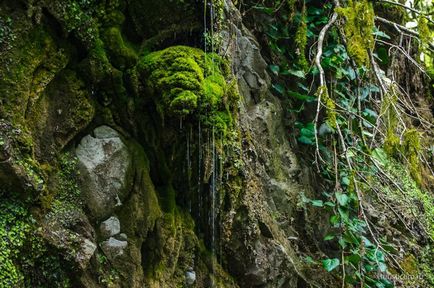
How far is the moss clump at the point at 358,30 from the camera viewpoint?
395cm

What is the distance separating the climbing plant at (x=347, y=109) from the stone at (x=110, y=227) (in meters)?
1.78

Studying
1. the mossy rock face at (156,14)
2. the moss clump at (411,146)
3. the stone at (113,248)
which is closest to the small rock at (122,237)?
the stone at (113,248)

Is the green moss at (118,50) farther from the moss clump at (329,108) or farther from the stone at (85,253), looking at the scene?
the moss clump at (329,108)

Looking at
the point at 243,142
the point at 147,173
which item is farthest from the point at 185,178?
the point at 243,142

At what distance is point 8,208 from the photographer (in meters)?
2.37

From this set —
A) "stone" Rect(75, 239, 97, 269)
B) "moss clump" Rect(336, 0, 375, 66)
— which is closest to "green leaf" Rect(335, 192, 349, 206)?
"moss clump" Rect(336, 0, 375, 66)

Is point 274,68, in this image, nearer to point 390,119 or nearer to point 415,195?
point 390,119

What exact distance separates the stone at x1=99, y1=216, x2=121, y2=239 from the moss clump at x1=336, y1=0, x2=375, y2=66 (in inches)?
95.3

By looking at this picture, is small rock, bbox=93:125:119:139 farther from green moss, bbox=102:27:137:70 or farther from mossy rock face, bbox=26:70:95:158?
green moss, bbox=102:27:137:70

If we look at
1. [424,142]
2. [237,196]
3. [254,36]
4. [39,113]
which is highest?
[39,113]

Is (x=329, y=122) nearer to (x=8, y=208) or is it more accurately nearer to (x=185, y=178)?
(x=185, y=178)

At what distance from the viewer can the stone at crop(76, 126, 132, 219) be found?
2.86 m

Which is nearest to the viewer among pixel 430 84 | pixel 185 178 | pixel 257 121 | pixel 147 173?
pixel 147 173

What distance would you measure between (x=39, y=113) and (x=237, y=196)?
157 cm
